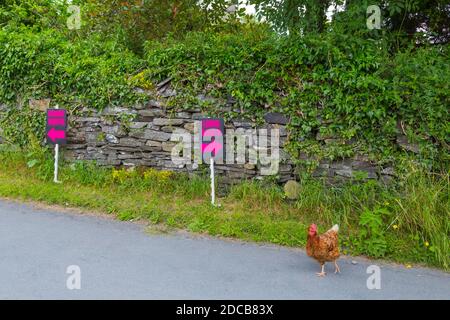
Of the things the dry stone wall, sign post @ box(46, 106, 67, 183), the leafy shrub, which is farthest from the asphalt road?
sign post @ box(46, 106, 67, 183)

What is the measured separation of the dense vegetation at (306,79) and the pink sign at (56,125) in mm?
485

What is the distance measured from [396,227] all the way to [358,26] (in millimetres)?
2870

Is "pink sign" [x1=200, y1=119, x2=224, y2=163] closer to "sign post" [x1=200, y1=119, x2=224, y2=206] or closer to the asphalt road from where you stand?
"sign post" [x1=200, y1=119, x2=224, y2=206]

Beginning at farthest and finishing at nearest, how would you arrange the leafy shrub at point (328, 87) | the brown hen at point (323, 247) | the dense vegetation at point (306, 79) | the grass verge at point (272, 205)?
the leafy shrub at point (328, 87), the dense vegetation at point (306, 79), the grass verge at point (272, 205), the brown hen at point (323, 247)

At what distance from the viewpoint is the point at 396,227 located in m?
4.80

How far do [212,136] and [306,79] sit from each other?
5.07ft

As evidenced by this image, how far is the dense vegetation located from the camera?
5.27 metres

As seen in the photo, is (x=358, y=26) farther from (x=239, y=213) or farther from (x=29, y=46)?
(x=29, y=46)

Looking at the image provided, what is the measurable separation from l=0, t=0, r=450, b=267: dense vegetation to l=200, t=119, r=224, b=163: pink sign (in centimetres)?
54

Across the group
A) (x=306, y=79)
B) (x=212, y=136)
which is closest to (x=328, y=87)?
(x=306, y=79)

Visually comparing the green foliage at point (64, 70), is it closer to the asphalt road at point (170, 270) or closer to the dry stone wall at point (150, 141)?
the dry stone wall at point (150, 141)

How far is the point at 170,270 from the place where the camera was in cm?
416

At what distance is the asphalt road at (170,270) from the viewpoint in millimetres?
3725

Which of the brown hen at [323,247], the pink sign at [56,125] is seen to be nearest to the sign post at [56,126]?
the pink sign at [56,125]
